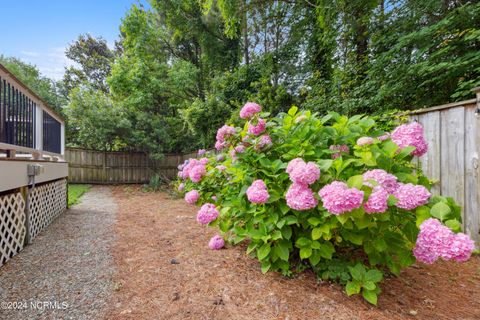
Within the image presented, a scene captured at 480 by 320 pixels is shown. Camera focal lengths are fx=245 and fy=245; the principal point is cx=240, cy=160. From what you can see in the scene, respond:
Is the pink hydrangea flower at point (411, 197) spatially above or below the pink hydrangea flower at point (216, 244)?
above

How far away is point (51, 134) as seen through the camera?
4.01 meters

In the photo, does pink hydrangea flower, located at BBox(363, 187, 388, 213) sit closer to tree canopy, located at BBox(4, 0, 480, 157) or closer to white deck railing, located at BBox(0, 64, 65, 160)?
tree canopy, located at BBox(4, 0, 480, 157)

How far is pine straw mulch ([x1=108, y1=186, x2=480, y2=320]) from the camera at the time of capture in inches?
56.1

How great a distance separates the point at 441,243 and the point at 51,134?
5.00 meters

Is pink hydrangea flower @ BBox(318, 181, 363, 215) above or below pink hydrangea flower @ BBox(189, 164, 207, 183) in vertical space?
below

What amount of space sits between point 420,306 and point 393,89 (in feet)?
8.45

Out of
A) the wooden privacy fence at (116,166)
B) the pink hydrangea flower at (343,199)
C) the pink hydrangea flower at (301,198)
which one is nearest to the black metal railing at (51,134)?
the pink hydrangea flower at (301,198)

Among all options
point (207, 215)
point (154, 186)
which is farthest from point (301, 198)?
point (154, 186)

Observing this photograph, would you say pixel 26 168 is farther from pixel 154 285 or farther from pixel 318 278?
pixel 318 278

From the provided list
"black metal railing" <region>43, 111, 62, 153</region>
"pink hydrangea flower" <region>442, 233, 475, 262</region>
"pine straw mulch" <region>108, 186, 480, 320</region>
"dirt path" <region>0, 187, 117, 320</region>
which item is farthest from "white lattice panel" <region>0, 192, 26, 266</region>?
"pink hydrangea flower" <region>442, 233, 475, 262</region>

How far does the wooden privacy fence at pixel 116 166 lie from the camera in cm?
906

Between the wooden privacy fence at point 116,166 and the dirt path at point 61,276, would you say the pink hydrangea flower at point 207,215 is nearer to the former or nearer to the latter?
the dirt path at point 61,276

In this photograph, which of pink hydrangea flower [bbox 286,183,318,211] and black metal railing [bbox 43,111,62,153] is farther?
black metal railing [bbox 43,111,62,153]

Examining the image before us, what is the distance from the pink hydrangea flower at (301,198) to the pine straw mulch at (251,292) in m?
0.63
